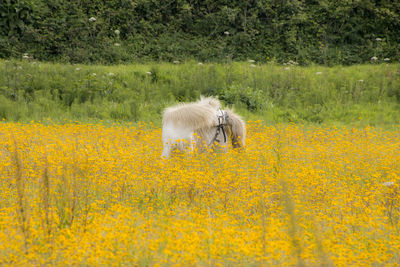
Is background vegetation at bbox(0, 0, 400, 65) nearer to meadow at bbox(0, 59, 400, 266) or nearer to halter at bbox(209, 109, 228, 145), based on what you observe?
meadow at bbox(0, 59, 400, 266)

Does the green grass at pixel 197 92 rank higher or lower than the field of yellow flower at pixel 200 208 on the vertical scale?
lower

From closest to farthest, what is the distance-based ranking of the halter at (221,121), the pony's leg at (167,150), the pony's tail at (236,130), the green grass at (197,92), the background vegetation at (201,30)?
1. the pony's leg at (167,150)
2. the halter at (221,121)
3. the pony's tail at (236,130)
4. the green grass at (197,92)
5. the background vegetation at (201,30)

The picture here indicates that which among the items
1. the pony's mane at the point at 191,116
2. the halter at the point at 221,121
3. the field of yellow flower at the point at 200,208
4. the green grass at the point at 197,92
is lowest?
the green grass at the point at 197,92

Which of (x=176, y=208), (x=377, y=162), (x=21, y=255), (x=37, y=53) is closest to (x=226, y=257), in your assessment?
(x=176, y=208)

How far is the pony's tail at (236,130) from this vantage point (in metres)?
5.39

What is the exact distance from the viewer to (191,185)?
424cm

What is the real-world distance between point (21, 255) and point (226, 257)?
1.25m

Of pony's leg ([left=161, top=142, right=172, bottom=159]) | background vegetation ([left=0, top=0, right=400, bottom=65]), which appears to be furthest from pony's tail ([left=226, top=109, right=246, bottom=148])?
background vegetation ([left=0, top=0, right=400, bottom=65])

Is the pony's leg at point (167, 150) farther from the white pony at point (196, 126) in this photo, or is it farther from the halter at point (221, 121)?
the halter at point (221, 121)

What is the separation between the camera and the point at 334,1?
17.6m

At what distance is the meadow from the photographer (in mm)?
2691

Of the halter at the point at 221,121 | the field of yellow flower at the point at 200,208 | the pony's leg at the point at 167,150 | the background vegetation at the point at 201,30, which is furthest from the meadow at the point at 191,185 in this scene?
the background vegetation at the point at 201,30

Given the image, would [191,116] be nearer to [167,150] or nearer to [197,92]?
[167,150]

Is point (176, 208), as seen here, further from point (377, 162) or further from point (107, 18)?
point (107, 18)
